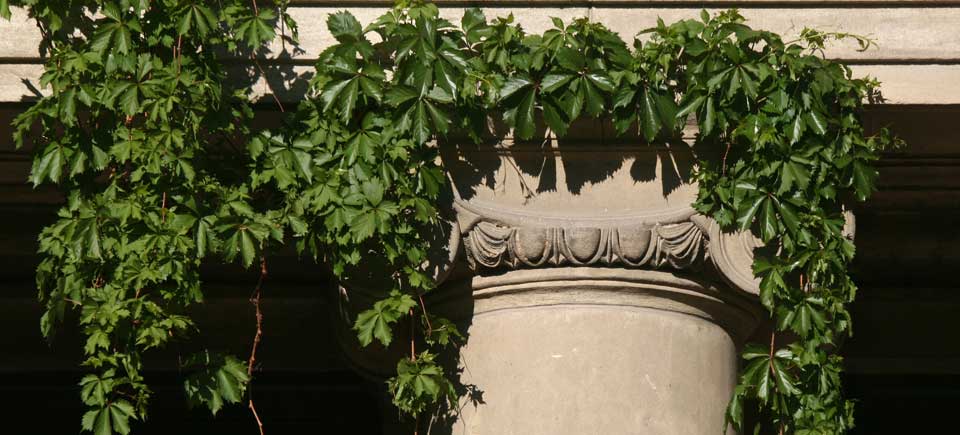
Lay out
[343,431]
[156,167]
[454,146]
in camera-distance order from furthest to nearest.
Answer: [343,431]
[454,146]
[156,167]

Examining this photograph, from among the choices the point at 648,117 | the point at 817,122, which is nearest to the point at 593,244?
the point at 648,117

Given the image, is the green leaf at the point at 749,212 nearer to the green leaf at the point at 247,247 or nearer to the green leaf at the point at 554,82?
the green leaf at the point at 554,82

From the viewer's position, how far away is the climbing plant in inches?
224

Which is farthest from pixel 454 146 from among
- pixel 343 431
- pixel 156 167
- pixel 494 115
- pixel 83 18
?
pixel 343 431

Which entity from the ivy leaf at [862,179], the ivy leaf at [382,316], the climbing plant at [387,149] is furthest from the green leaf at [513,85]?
the ivy leaf at [862,179]

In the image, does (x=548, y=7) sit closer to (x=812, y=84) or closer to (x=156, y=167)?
(x=812, y=84)

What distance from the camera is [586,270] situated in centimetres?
600

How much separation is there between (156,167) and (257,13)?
73 cm

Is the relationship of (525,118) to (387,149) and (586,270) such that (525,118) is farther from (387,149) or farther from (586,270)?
(586,270)

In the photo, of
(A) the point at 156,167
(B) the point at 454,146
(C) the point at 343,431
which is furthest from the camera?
(C) the point at 343,431

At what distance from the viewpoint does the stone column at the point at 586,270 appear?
593cm

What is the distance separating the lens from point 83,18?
19.5ft

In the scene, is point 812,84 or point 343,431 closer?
point 812,84

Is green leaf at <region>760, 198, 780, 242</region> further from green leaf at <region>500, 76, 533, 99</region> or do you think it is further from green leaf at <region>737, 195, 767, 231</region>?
green leaf at <region>500, 76, 533, 99</region>
